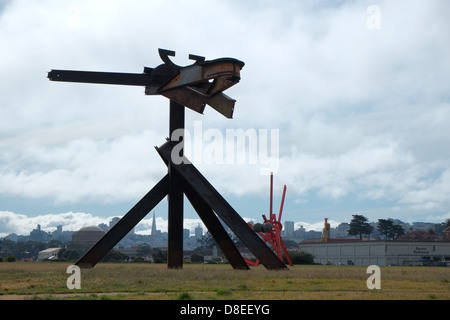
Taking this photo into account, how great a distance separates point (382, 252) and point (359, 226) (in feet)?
244

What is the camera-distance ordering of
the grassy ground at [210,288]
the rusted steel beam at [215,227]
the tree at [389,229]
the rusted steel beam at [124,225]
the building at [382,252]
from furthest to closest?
the tree at [389,229]
the building at [382,252]
the rusted steel beam at [215,227]
the rusted steel beam at [124,225]
the grassy ground at [210,288]

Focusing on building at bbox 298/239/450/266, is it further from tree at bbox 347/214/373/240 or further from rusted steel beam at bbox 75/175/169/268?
rusted steel beam at bbox 75/175/169/268

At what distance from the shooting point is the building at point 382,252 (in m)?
105

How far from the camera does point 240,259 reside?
2989cm

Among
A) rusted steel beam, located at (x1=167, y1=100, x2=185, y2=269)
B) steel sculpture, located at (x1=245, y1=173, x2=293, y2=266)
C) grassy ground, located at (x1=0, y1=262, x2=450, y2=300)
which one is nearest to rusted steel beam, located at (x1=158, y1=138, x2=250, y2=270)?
rusted steel beam, located at (x1=167, y1=100, x2=185, y2=269)

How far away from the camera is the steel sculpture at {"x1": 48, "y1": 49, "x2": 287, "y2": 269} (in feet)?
90.6

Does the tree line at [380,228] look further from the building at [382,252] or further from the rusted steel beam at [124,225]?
the rusted steel beam at [124,225]

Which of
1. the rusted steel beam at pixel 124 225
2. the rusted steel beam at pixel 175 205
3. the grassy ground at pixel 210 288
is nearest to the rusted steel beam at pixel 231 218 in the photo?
the rusted steel beam at pixel 175 205

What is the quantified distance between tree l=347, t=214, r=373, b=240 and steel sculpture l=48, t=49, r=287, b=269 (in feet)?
500

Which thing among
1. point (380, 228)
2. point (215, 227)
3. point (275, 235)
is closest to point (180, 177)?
point (215, 227)

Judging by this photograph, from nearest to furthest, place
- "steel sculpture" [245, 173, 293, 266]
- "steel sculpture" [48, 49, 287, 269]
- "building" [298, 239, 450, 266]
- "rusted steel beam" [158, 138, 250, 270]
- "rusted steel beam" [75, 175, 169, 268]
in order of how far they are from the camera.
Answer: "steel sculpture" [48, 49, 287, 269]
"rusted steel beam" [75, 175, 169, 268]
"rusted steel beam" [158, 138, 250, 270]
"steel sculpture" [245, 173, 293, 266]
"building" [298, 239, 450, 266]

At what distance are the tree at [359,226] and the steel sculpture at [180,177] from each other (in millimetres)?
152532
